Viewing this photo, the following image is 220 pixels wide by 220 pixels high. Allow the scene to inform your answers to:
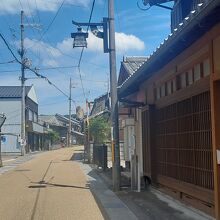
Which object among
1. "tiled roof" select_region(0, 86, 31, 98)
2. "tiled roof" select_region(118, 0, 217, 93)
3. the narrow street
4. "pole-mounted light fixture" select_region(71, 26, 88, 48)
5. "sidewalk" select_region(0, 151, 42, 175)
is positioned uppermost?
"tiled roof" select_region(0, 86, 31, 98)

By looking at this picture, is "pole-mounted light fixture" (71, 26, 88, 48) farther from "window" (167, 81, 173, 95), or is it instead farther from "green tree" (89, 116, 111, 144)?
"green tree" (89, 116, 111, 144)

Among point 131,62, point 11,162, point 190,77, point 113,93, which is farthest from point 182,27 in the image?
point 11,162

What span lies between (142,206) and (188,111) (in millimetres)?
2770

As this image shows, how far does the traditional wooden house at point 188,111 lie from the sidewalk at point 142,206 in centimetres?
25

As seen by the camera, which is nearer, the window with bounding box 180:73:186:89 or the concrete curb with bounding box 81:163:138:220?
the concrete curb with bounding box 81:163:138:220

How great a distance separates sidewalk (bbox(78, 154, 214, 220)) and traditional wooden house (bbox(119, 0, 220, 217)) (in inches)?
9.7

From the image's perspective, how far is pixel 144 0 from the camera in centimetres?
1642

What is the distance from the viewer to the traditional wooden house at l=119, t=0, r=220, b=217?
845cm

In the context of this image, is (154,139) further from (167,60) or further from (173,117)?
(167,60)

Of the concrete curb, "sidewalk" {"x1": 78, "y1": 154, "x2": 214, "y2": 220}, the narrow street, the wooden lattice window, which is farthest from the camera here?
the narrow street

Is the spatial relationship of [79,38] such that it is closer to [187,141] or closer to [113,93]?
[113,93]

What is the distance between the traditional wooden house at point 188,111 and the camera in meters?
8.45

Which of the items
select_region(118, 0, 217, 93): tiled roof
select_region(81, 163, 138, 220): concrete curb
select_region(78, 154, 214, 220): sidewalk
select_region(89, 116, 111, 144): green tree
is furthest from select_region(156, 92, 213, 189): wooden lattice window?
select_region(89, 116, 111, 144): green tree

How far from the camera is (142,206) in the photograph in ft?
38.8
